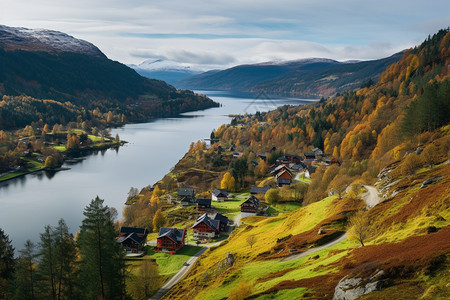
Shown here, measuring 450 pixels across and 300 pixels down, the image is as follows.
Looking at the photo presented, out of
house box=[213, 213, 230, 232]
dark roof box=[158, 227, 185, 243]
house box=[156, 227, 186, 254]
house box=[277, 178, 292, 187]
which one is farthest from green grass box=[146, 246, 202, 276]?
house box=[277, 178, 292, 187]

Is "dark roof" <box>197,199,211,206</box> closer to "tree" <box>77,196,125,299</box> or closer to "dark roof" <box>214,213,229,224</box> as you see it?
"dark roof" <box>214,213,229,224</box>

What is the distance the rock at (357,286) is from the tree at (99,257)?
75.7 feet

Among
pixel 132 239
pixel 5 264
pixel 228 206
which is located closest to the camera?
pixel 5 264

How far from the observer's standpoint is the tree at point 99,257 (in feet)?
114

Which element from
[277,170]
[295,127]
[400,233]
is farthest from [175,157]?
[400,233]

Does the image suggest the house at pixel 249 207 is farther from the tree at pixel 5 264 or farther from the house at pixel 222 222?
the tree at pixel 5 264

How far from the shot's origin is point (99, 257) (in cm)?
3553

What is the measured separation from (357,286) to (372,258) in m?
4.54

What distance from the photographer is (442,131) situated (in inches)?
2547

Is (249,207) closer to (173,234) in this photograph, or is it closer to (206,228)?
(206,228)

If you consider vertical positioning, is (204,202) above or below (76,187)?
Answer: above

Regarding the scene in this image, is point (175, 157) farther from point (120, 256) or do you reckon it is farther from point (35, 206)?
point (120, 256)

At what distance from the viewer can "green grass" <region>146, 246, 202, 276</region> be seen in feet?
175

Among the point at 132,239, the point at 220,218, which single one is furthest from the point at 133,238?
the point at 220,218
